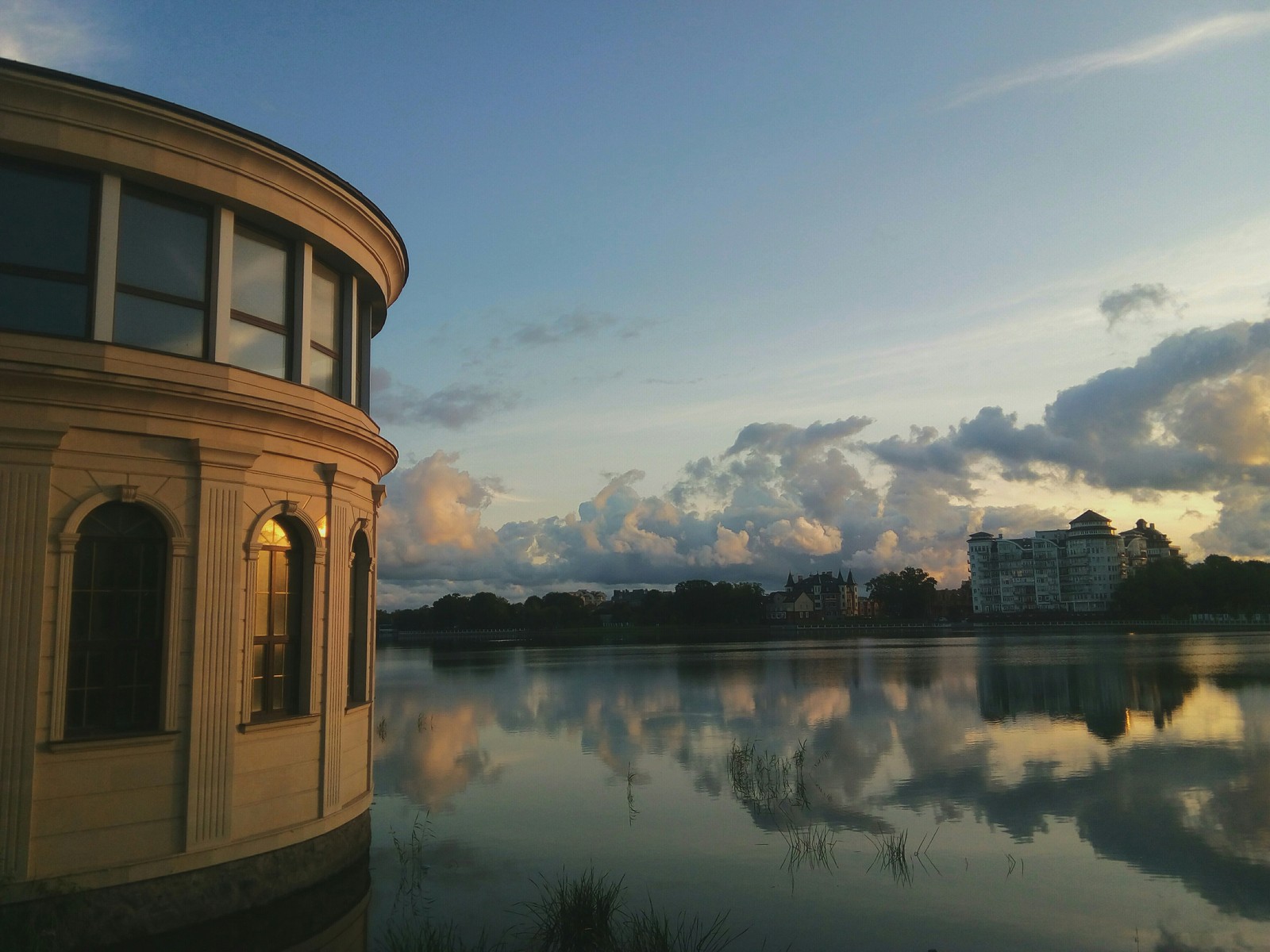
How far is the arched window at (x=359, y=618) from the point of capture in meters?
14.5

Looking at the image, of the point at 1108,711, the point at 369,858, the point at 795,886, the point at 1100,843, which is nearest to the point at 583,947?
the point at 795,886

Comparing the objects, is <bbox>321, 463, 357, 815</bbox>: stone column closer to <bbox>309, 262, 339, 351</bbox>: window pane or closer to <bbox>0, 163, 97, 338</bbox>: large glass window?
<bbox>309, 262, 339, 351</bbox>: window pane

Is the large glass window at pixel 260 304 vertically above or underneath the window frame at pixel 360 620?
above

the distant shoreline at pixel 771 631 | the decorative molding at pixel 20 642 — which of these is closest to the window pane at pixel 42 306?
the decorative molding at pixel 20 642

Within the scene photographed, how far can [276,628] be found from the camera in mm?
12211

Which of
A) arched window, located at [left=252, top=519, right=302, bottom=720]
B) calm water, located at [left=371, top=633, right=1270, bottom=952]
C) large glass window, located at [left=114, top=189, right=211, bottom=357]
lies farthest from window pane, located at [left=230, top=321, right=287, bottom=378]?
calm water, located at [left=371, top=633, right=1270, bottom=952]

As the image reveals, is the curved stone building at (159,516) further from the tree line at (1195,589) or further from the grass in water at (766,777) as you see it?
the tree line at (1195,589)

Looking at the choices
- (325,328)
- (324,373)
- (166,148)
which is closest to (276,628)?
(324,373)

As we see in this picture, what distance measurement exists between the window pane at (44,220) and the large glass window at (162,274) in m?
0.40

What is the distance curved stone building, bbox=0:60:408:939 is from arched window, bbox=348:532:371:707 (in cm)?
158

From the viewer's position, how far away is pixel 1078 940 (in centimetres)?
1091

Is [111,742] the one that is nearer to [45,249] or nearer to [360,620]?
[360,620]

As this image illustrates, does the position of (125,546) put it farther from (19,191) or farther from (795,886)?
(795,886)

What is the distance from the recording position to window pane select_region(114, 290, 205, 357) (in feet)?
35.6
